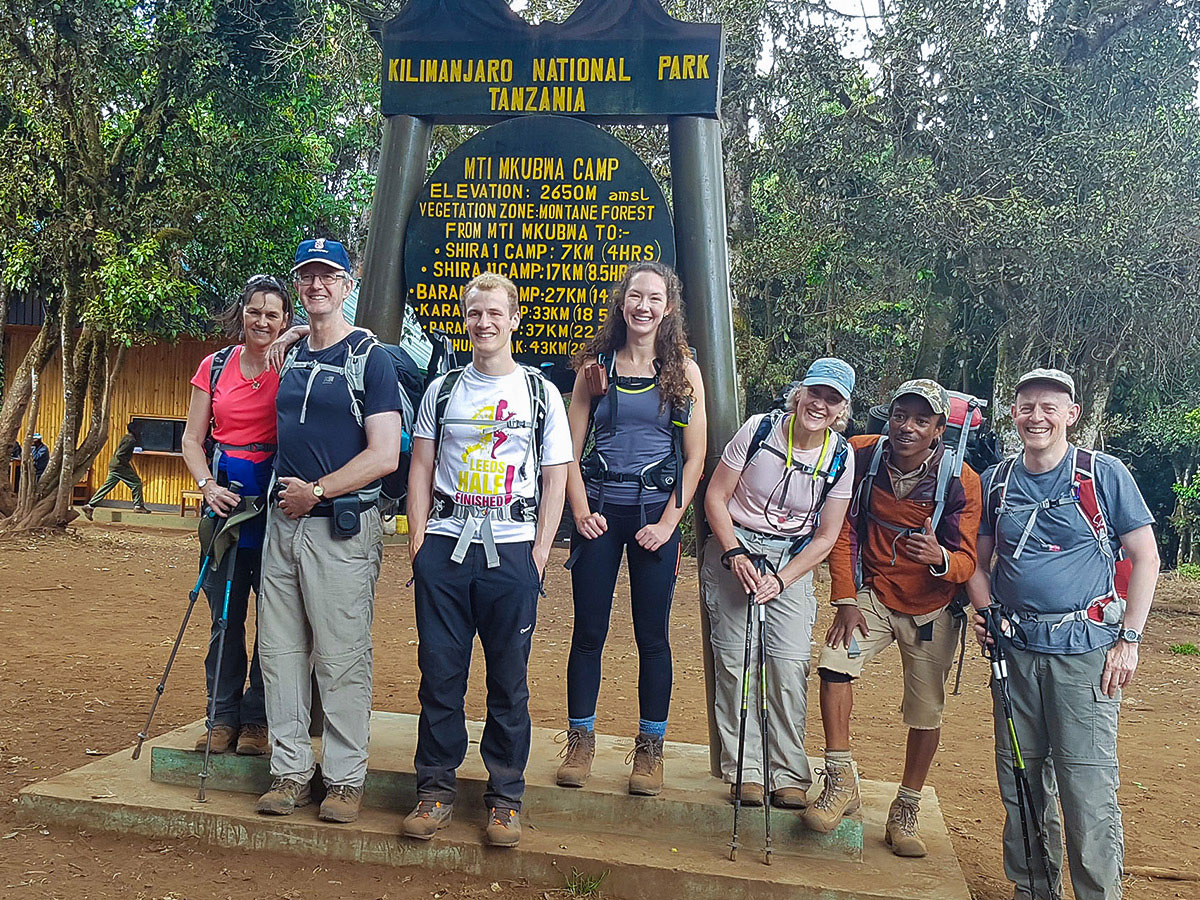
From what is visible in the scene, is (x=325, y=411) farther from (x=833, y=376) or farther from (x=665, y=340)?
(x=833, y=376)

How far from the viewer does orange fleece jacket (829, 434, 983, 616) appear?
4.25m

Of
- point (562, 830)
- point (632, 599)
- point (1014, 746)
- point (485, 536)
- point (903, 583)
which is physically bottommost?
point (562, 830)

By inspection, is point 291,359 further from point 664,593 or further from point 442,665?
point 664,593

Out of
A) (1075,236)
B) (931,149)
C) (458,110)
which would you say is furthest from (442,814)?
(931,149)

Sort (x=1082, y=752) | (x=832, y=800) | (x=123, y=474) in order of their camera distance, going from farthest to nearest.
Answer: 1. (x=123, y=474)
2. (x=832, y=800)
3. (x=1082, y=752)

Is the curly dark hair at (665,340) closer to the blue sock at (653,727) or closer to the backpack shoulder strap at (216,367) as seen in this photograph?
the blue sock at (653,727)

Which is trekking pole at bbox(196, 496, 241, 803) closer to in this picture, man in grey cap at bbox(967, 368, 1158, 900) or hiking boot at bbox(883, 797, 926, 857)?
hiking boot at bbox(883, 797, 926, 857)

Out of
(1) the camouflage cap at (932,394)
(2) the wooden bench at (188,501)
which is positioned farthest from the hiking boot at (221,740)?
(2) the wooden bench at (188,501)

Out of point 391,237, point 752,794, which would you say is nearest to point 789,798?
point 752,794

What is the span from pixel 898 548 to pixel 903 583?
142 millimetres

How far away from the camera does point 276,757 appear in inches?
177

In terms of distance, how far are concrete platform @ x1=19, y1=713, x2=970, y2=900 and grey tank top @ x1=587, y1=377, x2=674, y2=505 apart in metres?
1.23

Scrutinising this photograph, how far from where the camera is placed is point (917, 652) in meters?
4.44

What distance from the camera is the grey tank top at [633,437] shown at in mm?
4469
